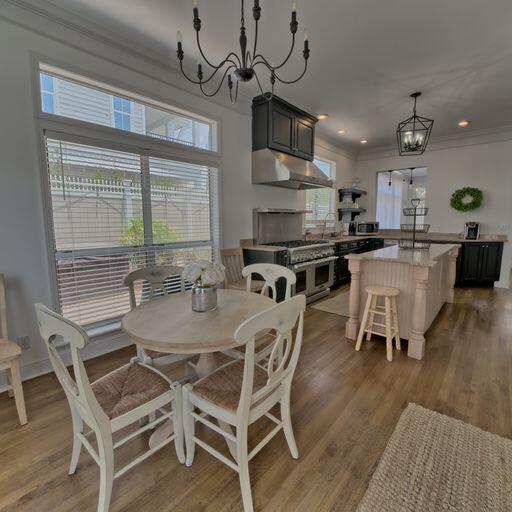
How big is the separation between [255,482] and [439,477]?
95cm

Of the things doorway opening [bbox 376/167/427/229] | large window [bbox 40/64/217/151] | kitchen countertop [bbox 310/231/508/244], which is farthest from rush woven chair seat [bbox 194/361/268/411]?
doorway opening [bbox 376/167/427/229]

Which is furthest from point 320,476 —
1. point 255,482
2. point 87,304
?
point 87,304

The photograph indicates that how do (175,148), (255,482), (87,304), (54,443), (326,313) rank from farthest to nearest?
1. (326,313)
2. (175,148)
3. (87,304)
4. (54,443)
5. (255,482)

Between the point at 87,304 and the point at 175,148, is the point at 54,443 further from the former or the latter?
the point at 175,148

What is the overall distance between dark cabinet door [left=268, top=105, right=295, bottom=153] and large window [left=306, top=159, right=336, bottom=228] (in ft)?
5.05

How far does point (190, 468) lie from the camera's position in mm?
1512

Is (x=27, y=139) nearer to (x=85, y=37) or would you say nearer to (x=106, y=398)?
(x=85, y=37)

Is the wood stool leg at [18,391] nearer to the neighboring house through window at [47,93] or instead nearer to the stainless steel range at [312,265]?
the neighboring house through window at [47,93]

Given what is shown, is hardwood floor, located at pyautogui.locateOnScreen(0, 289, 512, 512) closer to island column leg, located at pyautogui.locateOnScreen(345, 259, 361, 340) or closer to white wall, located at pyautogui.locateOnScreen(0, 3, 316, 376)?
island column leg, located at pyautogui.locateOnScreen(345, 259, 361, 340)

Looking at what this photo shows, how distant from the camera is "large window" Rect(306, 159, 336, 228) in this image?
5637mm

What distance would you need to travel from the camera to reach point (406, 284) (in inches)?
113

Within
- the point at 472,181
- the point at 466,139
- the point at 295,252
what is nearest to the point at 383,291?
the point at 295,252

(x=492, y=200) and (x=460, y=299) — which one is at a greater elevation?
(x=492, y=200)

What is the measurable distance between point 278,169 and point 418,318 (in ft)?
7.97
